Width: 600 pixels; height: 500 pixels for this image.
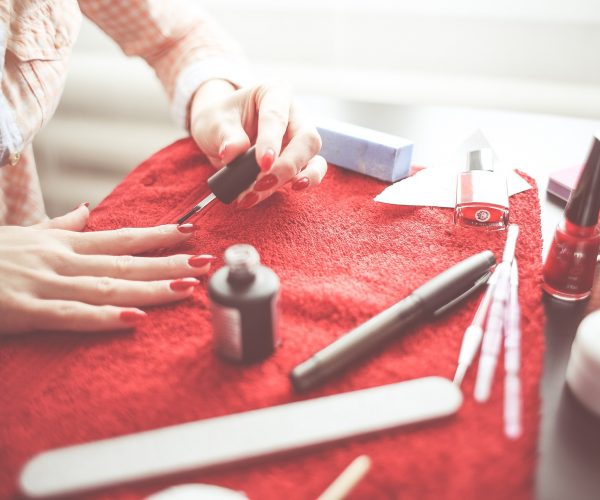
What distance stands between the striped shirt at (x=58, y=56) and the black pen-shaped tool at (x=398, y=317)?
1.44ft

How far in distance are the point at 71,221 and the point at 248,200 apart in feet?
0.63

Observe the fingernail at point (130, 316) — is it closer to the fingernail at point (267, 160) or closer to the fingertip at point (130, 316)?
the fingertip at point (130, 316)

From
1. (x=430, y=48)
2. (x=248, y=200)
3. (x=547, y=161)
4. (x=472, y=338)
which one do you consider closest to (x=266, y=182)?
(x=248, y=200)

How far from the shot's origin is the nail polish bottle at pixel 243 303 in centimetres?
39

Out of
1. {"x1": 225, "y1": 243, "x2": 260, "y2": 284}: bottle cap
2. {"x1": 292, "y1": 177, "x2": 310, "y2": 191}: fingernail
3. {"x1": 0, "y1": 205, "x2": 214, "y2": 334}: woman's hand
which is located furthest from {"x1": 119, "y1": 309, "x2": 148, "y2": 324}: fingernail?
{"x1": 292, "y1": 177, "x2": 310, "y2": 191}: fingernail

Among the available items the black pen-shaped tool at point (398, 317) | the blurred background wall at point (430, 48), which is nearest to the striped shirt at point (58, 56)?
the blurred background wall at point (430, 48)

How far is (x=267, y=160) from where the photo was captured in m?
0.55

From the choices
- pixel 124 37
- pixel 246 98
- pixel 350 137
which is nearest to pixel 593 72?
pixel 350 137

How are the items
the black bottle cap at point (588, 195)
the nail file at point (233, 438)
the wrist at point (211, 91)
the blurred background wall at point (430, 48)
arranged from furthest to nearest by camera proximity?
the blurred background wall at point (430, 48) < the wrist at point (211, 91) < the black bottle cap at point (588, 195) < the nail file at point (233, 438)

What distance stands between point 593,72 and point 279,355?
0.86 m

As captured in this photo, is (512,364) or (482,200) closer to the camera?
(512,364)

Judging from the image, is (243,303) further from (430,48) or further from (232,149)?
(430,48)

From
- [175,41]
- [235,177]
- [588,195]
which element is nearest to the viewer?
[588,195]

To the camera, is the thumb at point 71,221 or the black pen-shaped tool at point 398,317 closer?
the black pen-shaped tool at point 398,317
